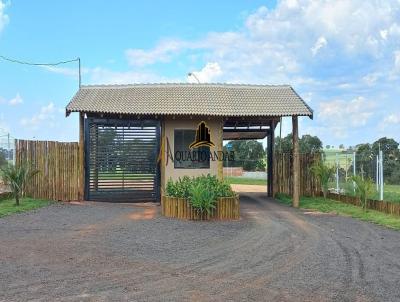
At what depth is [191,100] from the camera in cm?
1727

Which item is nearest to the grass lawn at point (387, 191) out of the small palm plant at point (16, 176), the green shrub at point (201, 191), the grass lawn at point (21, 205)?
the green shrub at point (201, 191)

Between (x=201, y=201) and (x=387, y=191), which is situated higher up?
(x=201, y=201)

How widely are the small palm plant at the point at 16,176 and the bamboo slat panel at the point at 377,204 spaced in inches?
402

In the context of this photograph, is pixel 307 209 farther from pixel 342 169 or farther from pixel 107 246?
pixel 107 246

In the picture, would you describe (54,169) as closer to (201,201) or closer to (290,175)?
(201,201)

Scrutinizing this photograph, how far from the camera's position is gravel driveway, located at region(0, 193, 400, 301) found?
5.55m

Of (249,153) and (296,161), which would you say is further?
(249,153)

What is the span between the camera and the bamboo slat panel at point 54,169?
16.2m

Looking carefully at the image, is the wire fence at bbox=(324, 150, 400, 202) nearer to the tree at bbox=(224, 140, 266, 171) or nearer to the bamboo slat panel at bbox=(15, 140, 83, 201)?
the bamboo slat panel at bbox=(15, 140, 83, 201)

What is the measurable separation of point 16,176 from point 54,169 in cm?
190

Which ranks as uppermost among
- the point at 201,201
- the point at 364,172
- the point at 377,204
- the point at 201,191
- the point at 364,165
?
the point at 364,165

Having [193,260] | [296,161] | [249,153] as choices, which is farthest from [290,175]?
[249,153]

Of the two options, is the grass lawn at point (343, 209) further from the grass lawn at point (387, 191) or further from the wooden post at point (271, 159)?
the wooden post at point (271, 159)

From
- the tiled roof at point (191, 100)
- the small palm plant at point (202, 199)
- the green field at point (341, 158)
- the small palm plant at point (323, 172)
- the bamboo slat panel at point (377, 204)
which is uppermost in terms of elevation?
the tiled roof at point (191, 100)
